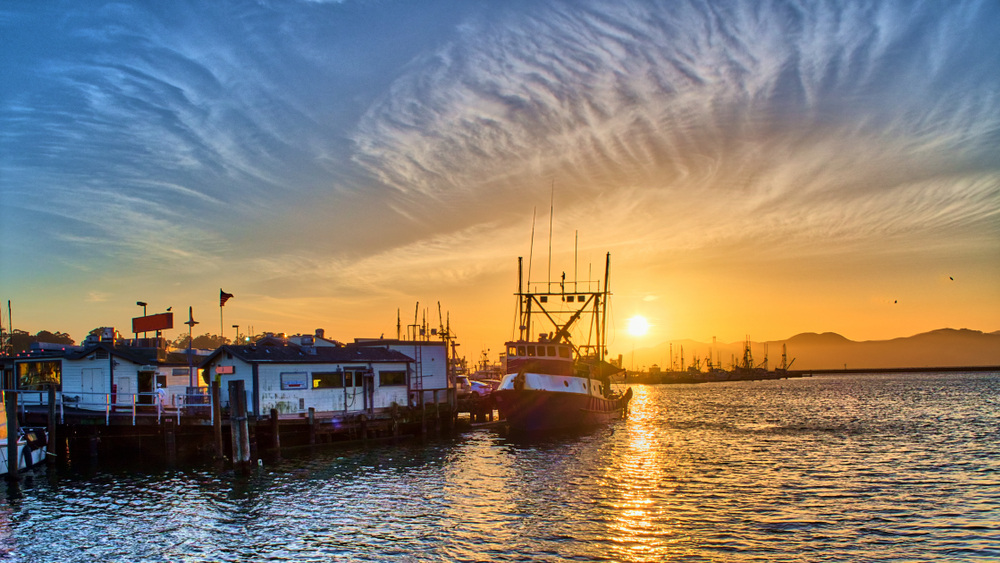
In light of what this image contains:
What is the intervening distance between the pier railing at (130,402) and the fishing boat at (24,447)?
359cm

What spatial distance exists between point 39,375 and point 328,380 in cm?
2162

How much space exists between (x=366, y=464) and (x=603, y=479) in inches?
509

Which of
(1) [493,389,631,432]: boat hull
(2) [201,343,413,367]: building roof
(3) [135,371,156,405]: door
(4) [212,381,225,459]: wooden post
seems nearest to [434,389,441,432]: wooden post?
(2) [201,343,413,367]: building roof

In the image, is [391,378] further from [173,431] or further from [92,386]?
[92,386]

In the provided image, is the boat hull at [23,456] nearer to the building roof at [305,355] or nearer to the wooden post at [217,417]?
the wooden post at [217,417]

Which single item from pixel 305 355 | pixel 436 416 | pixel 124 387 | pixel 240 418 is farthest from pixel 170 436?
pixel 436 416

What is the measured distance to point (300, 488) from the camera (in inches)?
1169

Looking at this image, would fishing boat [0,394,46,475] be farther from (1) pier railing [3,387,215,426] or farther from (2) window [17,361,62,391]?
(2) window [17,361,62,391]

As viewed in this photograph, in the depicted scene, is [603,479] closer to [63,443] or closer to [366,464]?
[366,464]

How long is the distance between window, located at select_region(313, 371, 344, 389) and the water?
4.74m

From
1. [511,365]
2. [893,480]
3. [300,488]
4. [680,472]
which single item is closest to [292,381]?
[300,488]

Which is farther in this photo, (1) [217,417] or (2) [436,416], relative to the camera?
(2) [436,416]

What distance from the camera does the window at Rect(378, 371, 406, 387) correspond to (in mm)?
46344

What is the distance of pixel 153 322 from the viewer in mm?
52312
